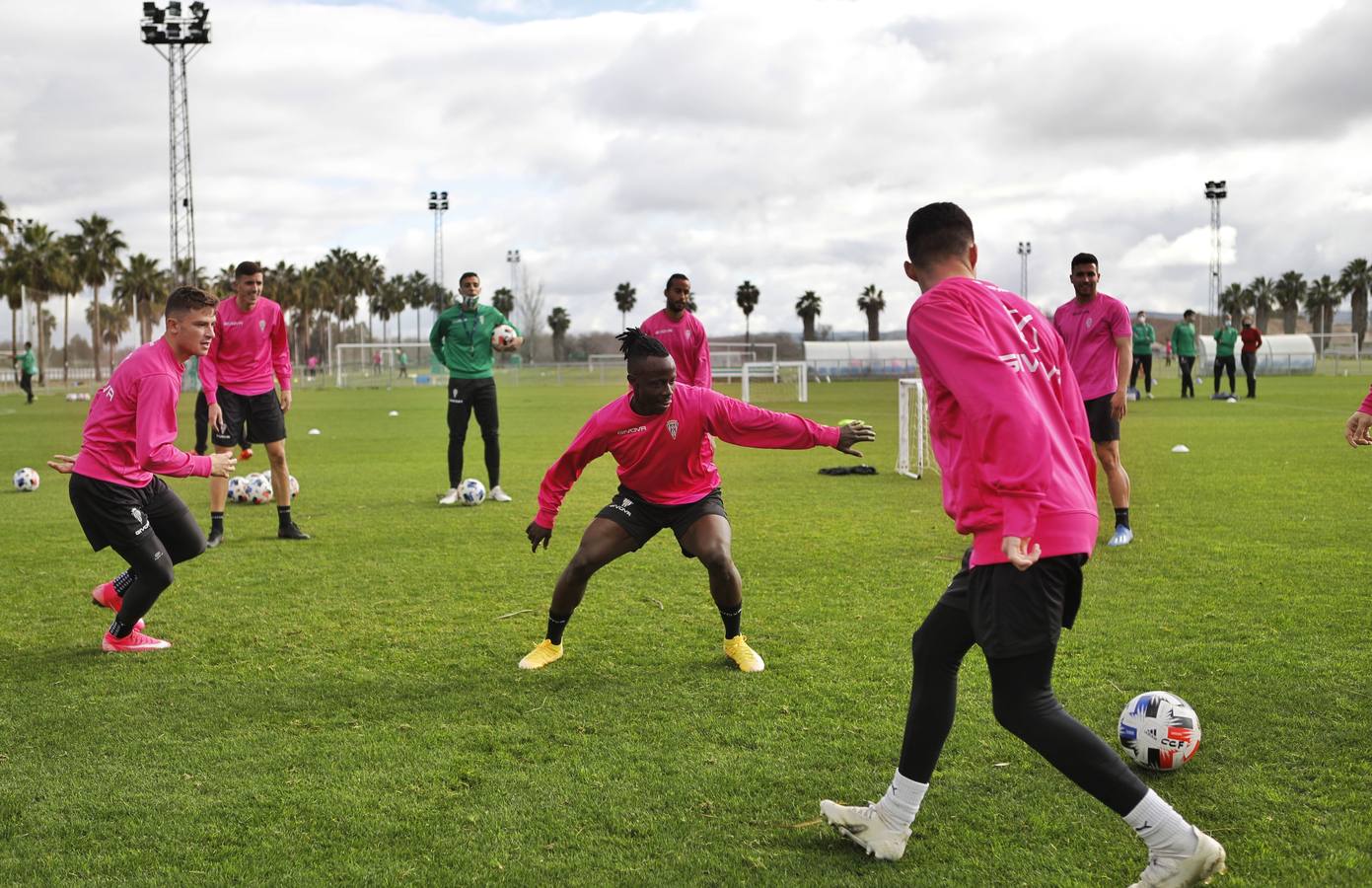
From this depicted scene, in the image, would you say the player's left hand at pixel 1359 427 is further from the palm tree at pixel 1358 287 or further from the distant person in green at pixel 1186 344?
the palm tree at pixel 1358 287

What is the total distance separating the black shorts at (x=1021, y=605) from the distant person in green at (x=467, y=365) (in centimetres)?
882

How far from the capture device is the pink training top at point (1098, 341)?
880 cm

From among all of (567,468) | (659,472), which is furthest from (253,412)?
(659,472)

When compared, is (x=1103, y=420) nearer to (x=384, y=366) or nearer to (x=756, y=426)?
(x=756, y=426)

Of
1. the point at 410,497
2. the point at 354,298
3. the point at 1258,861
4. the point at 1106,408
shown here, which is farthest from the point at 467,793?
the point at 354,298

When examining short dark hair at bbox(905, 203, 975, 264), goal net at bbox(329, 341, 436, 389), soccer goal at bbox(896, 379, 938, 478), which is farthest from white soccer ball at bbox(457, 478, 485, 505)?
goal net at bbox(329, 341, 436, 389)

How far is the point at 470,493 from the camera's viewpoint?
11594 mm

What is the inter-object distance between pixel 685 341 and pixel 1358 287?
9765cm

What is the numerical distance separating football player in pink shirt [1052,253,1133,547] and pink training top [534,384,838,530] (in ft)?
14.4

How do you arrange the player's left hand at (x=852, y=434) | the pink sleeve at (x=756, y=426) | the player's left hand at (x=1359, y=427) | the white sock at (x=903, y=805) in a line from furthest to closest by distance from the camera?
the pink sleeve at (x=756, y=426) < the player's left hand at (x=1359, y=427) < the player's left hand at (x=852, y=434) < the white sock at (x=903, y=805)

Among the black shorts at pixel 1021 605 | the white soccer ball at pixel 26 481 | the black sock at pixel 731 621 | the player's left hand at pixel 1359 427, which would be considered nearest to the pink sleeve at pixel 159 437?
the black sock at pixel 731 621

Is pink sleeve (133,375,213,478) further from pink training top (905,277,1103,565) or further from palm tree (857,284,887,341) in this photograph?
palm tree (857,284,887,341)

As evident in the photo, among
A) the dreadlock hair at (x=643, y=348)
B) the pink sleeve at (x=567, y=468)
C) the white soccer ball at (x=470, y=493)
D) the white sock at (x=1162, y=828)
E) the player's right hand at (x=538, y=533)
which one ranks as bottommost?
the white sock at (x=1162, y=828)

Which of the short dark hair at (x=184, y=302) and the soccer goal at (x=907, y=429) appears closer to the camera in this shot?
the short dark hair at (x=184, y=302)
